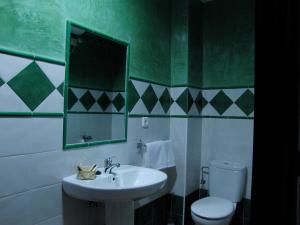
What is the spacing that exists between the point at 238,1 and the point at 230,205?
2.11 metres

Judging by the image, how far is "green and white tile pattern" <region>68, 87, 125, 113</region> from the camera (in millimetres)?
1753

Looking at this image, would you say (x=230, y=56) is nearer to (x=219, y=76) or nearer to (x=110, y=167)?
(x=219, y=76)

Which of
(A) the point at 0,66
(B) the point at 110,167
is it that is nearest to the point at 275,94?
(A) the point at 0,66

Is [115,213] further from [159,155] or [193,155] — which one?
[193,155]

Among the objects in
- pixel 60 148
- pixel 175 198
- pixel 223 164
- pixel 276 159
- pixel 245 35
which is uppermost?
pixel 245 35

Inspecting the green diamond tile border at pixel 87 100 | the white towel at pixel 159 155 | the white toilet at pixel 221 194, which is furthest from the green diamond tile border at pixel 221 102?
the green diamond tile border at pixel 87 100

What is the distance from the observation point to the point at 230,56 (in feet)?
9.04

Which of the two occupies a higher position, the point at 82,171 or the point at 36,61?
the point at 36,61

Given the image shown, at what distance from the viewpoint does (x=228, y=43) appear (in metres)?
2.78

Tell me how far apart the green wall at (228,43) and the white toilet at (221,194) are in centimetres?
89

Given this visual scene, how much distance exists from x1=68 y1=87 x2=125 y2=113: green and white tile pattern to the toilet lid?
1.12 meters

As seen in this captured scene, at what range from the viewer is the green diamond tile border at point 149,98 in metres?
2.36

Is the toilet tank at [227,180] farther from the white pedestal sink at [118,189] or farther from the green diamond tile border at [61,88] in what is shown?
the green diamond tile border at [61,88]

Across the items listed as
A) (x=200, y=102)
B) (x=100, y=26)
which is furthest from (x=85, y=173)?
(x=200, y=102)
